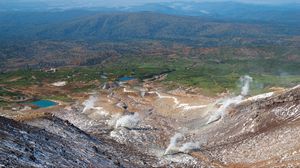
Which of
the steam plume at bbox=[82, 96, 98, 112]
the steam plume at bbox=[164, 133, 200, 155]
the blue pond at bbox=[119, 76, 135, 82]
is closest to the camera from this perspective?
the steam plume at bbox=[164, 133, 200, 155]

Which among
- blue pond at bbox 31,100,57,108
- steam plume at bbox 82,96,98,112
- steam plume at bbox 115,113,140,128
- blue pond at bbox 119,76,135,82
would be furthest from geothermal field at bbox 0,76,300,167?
blue pond at bbox 119,76,135,82

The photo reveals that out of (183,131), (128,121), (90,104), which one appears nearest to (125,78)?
(90,104)

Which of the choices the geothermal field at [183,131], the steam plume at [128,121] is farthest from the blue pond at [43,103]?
the steam plume at [128,121]

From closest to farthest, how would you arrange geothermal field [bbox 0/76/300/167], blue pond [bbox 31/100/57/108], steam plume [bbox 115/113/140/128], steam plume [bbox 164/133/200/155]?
geothermal field [bbox 0/76/300/167] < steam plume [bbox 164/133/200/155] < steam plume [bbox 115/113/140/128] < blue pond [bbox 31/100/57/108]

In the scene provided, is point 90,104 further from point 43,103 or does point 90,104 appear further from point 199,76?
point 199,76

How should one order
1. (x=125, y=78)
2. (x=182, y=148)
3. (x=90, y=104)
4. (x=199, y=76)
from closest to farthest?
(x=182, y=148) < (x=90, y=104) < (x=199, y=76) < (x=125, y=78)

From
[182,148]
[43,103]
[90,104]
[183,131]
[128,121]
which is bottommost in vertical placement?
[43,103]

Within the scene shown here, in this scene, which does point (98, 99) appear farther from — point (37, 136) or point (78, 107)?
point (37, 136)

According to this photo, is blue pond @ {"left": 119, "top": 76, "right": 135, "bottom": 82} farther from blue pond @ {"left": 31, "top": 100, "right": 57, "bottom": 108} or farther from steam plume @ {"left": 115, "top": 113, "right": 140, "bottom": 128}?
steam plume @ {"left": 115, "top": 113, "right": 140, "bottom": 128}

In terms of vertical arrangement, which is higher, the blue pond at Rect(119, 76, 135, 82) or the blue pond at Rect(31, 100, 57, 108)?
the blue pond at Rect(31, 100, 57, 108)

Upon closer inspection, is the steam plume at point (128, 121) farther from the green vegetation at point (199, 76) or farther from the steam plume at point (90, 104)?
the green vegetation at point (199, 76)

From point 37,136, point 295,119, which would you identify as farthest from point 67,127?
point 295,119
